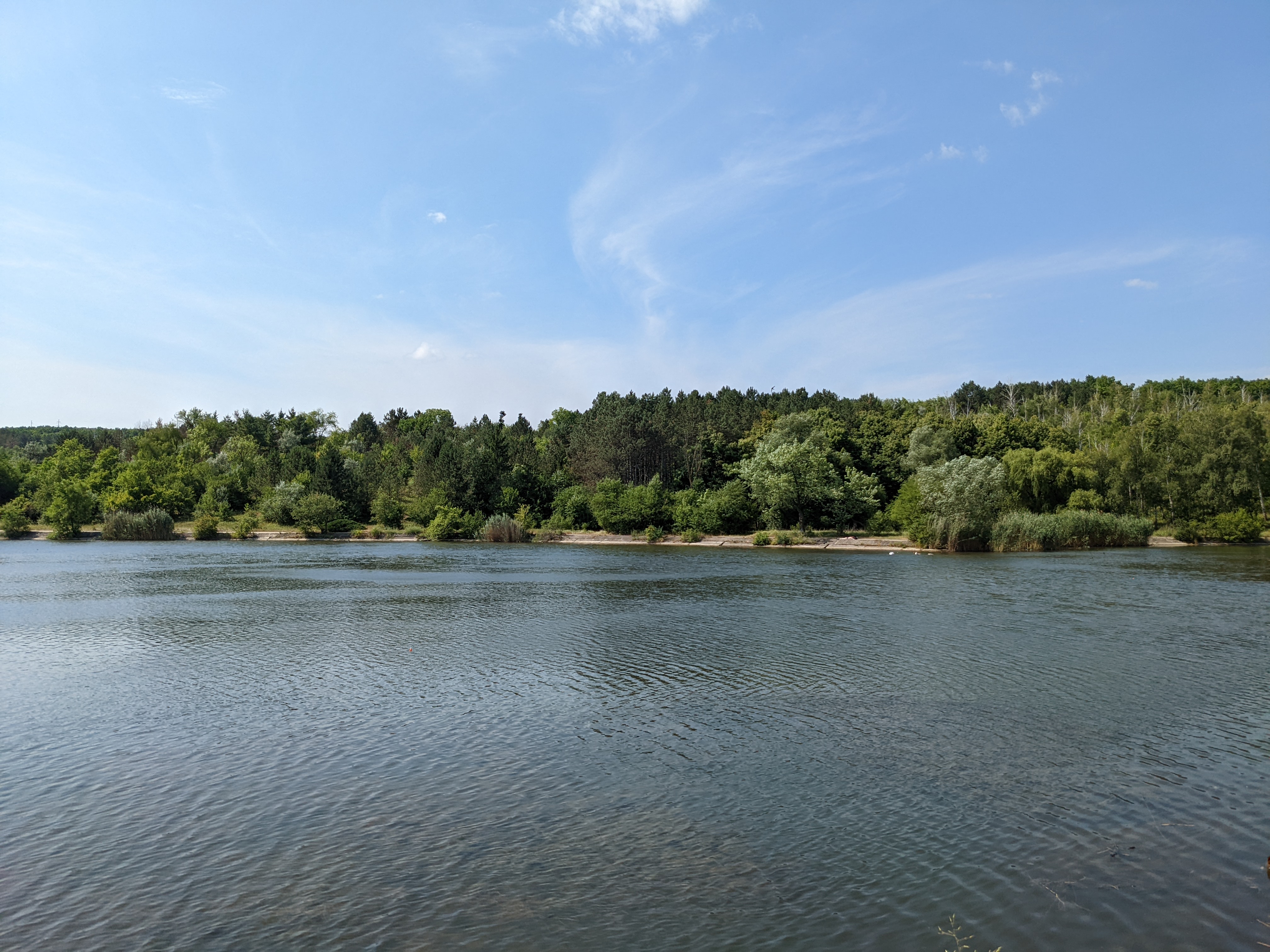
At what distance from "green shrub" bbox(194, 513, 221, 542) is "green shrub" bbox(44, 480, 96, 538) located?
13054 mm

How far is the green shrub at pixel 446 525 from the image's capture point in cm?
9106

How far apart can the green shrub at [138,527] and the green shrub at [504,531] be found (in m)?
38.7

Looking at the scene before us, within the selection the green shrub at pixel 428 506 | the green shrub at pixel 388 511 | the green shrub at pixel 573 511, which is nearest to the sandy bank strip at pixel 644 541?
the green shrub at pixel 573 511

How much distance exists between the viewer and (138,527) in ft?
299

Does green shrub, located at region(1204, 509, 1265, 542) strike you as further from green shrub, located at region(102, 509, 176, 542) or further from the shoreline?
green shrub, located at region(102, 509, 176, 542)

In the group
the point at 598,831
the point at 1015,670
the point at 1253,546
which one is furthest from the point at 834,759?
the point at 1253,546

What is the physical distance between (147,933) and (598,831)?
5610 mm

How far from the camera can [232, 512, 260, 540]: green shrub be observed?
93.1 meters

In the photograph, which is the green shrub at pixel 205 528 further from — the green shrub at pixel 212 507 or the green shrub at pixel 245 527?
the green shrub at pixel 212 507

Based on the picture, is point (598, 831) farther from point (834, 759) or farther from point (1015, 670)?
point (1015, 670)

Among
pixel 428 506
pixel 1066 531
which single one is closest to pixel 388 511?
pixel 428 506

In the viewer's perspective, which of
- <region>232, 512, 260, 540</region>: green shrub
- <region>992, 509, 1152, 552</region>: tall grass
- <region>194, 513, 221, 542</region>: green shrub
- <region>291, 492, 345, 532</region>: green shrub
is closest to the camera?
<region>992, 509, 1152, 552</region>: tall grass

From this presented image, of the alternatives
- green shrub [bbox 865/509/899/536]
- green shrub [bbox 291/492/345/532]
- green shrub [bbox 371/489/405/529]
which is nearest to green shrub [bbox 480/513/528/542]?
green shrub [bbox 371/489/405/529]

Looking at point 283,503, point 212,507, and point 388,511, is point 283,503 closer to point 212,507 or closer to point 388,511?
point 212,507
